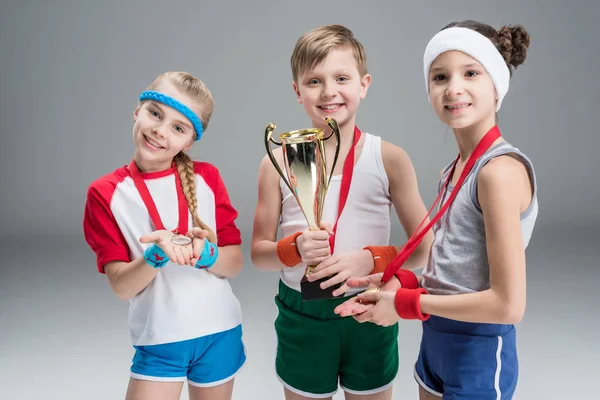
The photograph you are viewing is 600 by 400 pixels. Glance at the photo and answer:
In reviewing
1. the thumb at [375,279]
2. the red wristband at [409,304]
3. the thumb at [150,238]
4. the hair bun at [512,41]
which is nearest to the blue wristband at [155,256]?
the thumb at [150,238]

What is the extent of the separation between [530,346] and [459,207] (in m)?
2.56

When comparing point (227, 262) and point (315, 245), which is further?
point (227, 262)

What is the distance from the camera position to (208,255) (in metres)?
2.48

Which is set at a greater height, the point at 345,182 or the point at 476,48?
the point at 476,48

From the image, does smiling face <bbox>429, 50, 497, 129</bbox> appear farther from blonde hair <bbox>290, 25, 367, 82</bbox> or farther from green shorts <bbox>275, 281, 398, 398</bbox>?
green shorts <bbox>275, 281, 398, 398</bbox>

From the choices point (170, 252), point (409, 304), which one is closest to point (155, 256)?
point (170, 252)

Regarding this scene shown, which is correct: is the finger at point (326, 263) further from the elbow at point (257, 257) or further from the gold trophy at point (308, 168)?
the elbow at point (257, 257)

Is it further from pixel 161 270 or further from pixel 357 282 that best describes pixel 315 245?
pixel 161 270

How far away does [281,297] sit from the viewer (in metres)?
2.95

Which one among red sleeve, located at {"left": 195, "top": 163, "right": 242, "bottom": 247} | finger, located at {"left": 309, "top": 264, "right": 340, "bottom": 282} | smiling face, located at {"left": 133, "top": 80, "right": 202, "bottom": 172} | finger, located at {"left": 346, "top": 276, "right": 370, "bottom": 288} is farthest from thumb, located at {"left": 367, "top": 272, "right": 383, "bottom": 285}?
smiling face, located at {"left": 133, "top": 80, "right": 202, "bottom": 172}

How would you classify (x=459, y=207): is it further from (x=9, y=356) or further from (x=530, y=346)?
(x=9, y=356)

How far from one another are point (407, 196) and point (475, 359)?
75cm

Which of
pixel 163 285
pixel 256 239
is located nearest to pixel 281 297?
pixel 256 239

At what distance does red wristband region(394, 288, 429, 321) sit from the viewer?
2145mm
